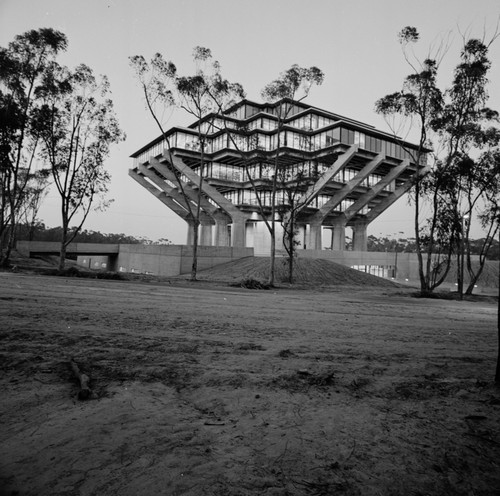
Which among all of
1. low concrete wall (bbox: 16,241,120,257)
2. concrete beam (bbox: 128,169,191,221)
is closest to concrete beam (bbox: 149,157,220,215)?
concrete beam (bbox: 128,169,191,221)

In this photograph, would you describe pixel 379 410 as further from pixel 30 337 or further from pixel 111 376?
pixel 30 337

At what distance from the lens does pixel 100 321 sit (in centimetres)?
621

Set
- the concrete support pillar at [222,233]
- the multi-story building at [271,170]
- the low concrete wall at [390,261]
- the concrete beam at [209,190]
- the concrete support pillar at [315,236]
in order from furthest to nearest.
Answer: the concrete support pillar at [222,233] → the concrete support pillar at [315,236] → the multi-story building at [271,170] → the concrete beam at [209,190] → the low concrete wall at [390,261]

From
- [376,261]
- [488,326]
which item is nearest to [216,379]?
[488,326]

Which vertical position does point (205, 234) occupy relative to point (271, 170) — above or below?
below

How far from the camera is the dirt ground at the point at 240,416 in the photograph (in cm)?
197

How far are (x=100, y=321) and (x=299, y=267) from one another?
24.5 metres

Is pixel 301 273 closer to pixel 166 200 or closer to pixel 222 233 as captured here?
pixel 222 233

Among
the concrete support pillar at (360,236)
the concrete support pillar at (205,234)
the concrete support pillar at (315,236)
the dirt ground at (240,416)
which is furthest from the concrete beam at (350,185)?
the dirt ground at (240,416)

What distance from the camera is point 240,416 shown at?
2742 mm

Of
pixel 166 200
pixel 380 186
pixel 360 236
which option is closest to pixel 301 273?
pixel 380 186

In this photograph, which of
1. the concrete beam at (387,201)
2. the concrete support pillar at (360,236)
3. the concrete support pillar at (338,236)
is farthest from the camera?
the concrete support pillar at (360,236)

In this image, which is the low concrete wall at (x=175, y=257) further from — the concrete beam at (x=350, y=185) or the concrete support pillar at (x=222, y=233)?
the concrete beam at (x=350, y=185)

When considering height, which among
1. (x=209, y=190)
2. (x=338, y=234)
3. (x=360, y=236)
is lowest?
(x=338, y=234)
